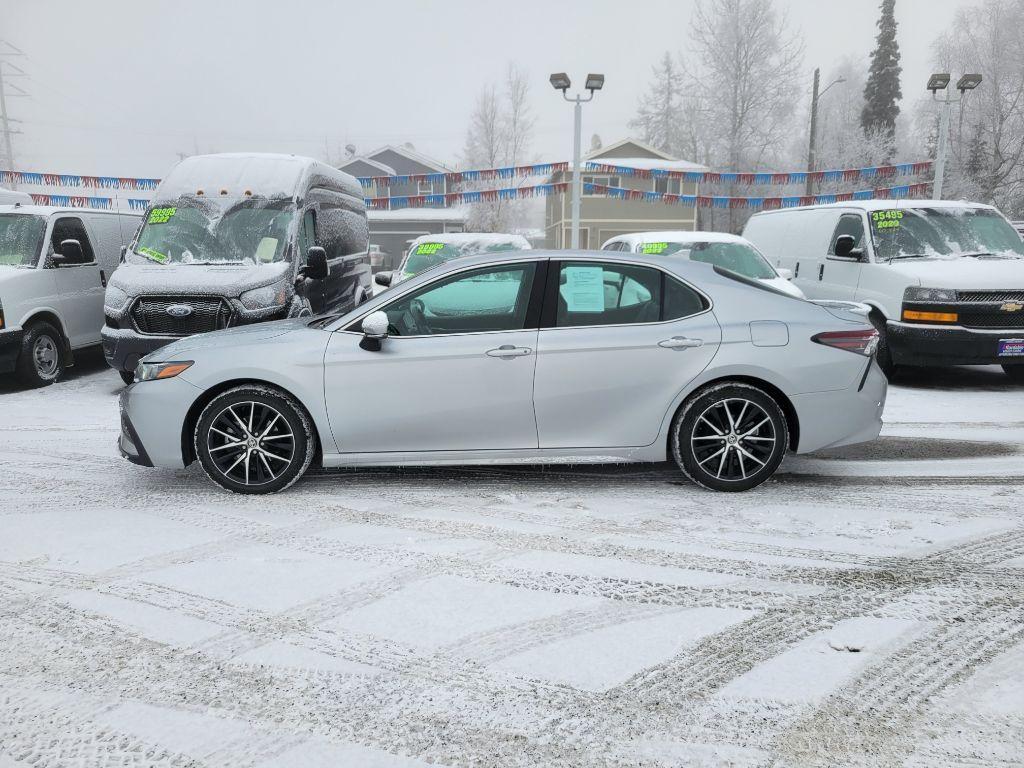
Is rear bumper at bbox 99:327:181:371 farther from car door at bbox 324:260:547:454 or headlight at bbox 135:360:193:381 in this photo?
car door at bbox 324:260:547:454

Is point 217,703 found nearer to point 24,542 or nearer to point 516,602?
point 516,602

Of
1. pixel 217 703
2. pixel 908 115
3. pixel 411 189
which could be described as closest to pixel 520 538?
pixel 217 703

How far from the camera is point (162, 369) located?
5.00 m

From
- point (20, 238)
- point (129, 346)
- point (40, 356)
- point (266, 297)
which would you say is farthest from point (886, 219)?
point (20, 238)

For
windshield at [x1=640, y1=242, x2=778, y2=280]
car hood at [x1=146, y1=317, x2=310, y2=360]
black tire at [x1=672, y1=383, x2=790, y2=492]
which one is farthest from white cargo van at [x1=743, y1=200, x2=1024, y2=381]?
car hood at [x1=146, y1=317, x2=310, y2=360]

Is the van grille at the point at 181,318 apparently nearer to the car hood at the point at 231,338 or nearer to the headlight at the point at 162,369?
the car hood at the point at 231,338

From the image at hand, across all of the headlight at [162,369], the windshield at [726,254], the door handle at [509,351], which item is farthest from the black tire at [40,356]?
the windshield at [726,254]

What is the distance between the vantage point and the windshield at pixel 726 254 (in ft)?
33.8

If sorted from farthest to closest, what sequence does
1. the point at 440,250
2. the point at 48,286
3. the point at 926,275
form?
the point at 440,250
the point at 48,286
the point at 926,275

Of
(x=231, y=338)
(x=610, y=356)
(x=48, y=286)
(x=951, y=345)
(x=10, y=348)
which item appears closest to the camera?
(x=610, y=356)

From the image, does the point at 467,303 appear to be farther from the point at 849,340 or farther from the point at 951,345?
the point at 951,345

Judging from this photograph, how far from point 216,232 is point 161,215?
0.77 metres

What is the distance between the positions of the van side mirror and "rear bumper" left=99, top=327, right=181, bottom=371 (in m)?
1.82

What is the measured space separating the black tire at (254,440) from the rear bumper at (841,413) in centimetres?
311
